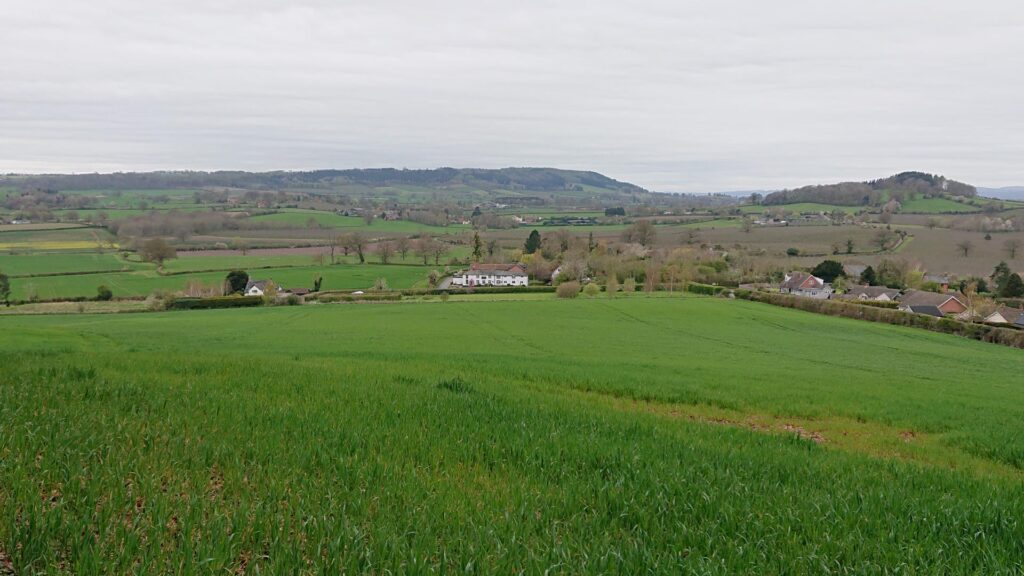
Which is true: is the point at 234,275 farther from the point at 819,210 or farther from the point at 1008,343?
the point at 819,210

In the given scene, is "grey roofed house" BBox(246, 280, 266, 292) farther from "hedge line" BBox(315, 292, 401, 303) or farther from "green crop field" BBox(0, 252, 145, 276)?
"green crop field" BBox(0, 252, 145, 276)

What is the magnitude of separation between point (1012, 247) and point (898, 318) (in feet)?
235

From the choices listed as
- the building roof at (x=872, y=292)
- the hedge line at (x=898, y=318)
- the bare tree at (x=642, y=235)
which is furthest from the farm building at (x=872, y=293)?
the bare tree at (x=642, y=235)

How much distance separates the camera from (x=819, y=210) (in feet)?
582

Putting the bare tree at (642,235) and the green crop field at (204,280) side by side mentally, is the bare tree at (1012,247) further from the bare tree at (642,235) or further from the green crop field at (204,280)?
the green crop field at (204,280)

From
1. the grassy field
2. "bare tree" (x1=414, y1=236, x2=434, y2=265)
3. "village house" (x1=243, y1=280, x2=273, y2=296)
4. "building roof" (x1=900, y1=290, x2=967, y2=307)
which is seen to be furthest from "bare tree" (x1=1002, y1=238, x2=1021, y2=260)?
the grassy field

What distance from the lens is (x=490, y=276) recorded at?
90125mm

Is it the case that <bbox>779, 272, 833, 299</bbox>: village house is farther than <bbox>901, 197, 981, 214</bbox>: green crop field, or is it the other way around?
<bbox>901, 197, 981, 214</bbox>: green crop field

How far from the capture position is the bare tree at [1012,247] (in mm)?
103188

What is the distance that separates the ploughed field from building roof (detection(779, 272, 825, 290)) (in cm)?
7839

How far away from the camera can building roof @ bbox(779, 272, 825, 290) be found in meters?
87.9

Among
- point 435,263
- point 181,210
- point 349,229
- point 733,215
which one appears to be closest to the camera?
point 435,263

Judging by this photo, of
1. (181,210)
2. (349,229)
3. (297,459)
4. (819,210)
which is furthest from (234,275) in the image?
(819,210)

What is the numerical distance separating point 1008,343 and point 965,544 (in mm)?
52645
